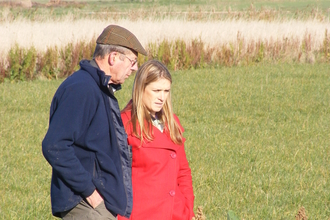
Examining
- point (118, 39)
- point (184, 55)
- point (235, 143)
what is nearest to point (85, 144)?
point (118, 39)

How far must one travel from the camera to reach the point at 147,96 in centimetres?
318

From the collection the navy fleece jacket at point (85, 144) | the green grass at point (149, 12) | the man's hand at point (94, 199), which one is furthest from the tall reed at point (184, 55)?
the man's hand at point (94, 199)

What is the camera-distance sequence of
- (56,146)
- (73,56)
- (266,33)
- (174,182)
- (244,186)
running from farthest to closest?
1. (266,33)
2. (73,56)
3. (244,186)
4. (174,182)
5. (56,146)

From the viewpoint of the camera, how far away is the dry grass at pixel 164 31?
1378 cm

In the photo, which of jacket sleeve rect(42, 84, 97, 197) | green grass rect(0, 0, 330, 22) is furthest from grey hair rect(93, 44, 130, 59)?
green grass rect(0, 0, 330, 22)

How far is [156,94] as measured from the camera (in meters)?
3.17

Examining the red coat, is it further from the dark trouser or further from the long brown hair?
the dark trouser

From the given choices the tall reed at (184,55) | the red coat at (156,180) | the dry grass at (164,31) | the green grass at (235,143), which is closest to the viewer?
the red coat at (156,180)

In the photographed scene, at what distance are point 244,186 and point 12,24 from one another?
1081 centimetres

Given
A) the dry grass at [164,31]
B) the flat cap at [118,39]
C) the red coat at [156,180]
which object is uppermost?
the flat cap at [118,39]

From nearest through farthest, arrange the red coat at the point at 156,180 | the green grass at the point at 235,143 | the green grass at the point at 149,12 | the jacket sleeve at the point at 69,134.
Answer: the jacket sleeve at the point at 69,134, the red coat at the point at 156,180, the green grass at the point at 235,143, the green grass at the point at 149,12

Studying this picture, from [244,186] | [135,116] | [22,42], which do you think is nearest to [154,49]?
[22,42]

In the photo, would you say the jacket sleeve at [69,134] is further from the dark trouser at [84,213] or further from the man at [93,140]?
the dark trouser at [84,213]

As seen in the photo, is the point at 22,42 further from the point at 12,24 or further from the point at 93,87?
the point at 93,87
